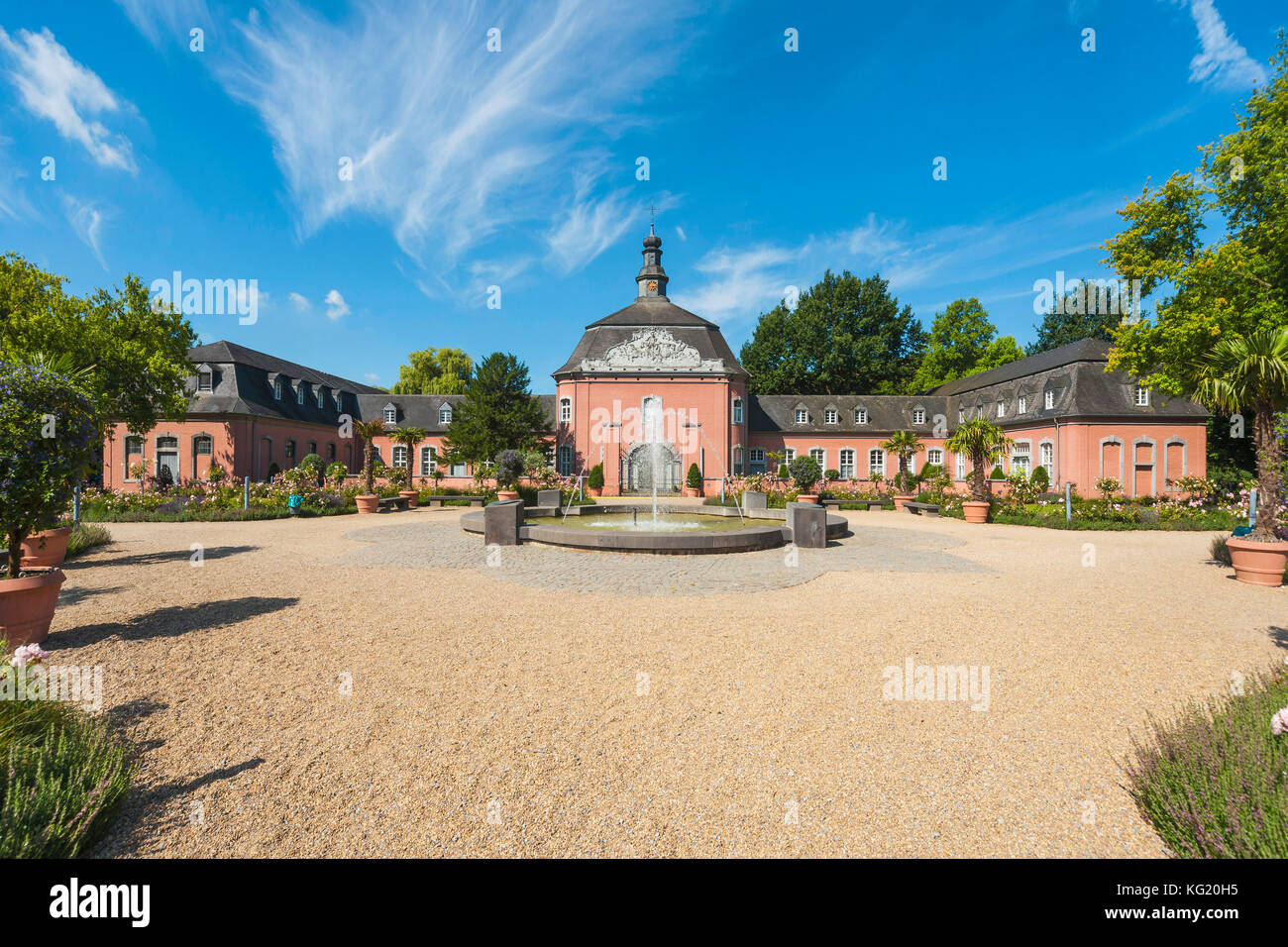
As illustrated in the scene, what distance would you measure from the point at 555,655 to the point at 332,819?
263 cm

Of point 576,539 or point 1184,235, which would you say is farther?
point 1184,235

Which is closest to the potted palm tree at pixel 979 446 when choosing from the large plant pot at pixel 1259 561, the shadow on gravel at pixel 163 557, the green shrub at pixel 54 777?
the large plant pot at pixel 1259 561

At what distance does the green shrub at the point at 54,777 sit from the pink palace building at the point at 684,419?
29916 millimetres

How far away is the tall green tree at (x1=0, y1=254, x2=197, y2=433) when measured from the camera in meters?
17.6

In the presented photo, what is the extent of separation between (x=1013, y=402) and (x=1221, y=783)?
37.3 metres

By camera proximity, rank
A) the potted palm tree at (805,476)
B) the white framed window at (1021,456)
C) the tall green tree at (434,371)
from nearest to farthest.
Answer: the potted palm tree at (805,476), the white framed window at (1021,456), the tall green tree at (434,371)

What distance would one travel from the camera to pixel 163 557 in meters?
11.1

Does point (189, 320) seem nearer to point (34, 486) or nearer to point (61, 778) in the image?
point (34, 486)

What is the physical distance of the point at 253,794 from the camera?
3082mm

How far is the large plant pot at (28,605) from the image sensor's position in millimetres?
5125

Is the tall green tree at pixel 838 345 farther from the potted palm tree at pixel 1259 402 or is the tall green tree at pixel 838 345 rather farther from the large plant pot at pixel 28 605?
the large plant pot at pixel 28 605

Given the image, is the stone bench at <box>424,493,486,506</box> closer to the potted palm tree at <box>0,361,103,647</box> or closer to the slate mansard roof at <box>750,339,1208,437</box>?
the potted palm tree at <box>0,361,103,647</box>

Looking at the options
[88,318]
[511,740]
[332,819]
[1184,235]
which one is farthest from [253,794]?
[1184,235]

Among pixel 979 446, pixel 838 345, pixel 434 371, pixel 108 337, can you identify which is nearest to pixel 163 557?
pixel 108 337
